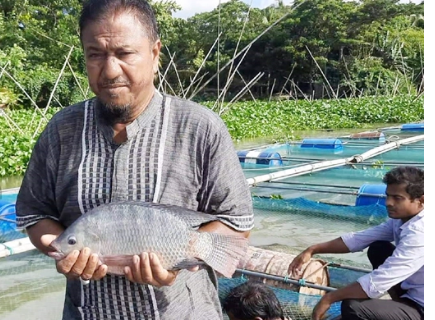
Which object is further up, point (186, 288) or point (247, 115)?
point (186, 288)

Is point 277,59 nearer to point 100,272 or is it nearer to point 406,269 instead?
point 406,269

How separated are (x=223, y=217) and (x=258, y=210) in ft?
18.5

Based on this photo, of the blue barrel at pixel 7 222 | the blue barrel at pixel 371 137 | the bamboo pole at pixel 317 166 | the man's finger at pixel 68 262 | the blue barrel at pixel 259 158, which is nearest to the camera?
the man's finger at pixel 68 262

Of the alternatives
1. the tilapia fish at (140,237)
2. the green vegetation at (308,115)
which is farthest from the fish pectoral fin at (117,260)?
the green vegetation at (308,115)

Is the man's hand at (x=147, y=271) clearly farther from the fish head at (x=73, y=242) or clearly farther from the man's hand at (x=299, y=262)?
the man's hand at (x=299, y=262)

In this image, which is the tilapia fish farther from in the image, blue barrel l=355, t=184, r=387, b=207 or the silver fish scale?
blue barrel l=355, t=184, r=387, b=207

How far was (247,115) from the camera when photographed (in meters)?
19.0

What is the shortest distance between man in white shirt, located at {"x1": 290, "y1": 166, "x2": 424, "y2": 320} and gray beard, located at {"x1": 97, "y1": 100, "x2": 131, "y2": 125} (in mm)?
2088

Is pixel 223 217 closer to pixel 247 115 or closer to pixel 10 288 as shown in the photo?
pixel 10 288

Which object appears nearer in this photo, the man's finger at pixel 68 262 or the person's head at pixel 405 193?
the man's finger at pixel 68 262

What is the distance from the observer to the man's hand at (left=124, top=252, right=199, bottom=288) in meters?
1.34

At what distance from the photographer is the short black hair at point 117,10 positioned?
1445 millimetres

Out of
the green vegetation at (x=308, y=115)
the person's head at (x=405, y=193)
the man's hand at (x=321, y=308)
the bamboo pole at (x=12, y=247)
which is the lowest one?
the green vegetation at (x=308, y=115)
